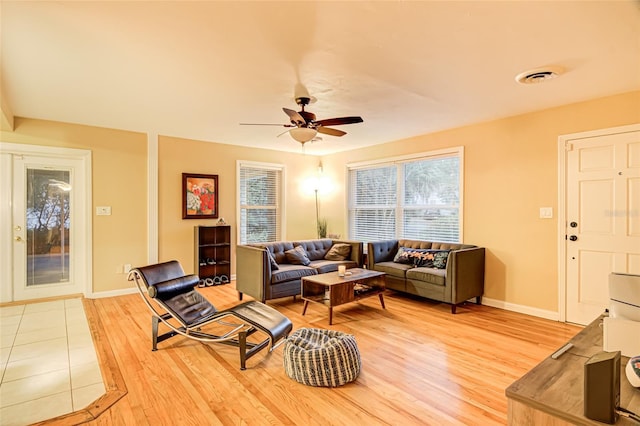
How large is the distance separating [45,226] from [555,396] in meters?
5.93

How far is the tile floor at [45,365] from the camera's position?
88.7 inches

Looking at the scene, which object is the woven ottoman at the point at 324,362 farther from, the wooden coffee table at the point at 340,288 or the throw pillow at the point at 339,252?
the throw pillow at the point at 339,252

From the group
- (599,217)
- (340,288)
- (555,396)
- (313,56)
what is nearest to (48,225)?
(340,288)

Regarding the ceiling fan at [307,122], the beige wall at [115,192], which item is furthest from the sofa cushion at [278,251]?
the ceiling fan at [307,122]

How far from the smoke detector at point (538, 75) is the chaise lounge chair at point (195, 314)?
10.2 feet

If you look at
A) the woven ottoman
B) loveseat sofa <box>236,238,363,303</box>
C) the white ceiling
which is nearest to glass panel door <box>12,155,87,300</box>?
the white ceiling

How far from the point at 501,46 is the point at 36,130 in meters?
5.60

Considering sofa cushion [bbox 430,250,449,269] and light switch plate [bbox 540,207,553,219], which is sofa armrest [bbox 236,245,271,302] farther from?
light switch plate [bbox 540,207,553,219]

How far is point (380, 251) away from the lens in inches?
208

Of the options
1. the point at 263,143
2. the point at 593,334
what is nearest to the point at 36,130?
the point at 263,143

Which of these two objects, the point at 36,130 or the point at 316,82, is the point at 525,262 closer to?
the point at 316,82

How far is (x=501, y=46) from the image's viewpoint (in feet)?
8.20

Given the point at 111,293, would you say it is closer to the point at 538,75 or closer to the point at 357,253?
the point at 357,253

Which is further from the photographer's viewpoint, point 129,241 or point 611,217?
point 129,241
